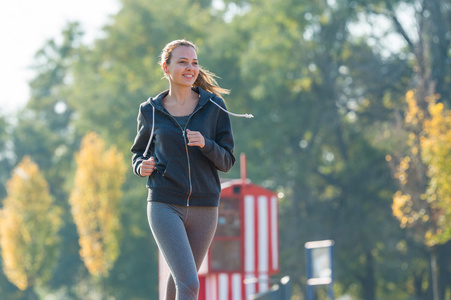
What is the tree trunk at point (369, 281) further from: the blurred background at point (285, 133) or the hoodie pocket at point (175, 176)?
the hoodie pocket at point (175, 176)

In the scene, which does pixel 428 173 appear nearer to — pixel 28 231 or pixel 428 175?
pixel 428 175

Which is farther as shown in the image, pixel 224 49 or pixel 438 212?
pixel 224 49

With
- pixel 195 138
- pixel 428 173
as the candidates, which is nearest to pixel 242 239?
pixel 428 173

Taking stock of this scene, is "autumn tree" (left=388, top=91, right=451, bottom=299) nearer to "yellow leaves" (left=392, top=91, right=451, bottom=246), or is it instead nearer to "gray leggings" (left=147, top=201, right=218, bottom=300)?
"yellow leaves" (left=392, top=91, right=451, bottom=246)

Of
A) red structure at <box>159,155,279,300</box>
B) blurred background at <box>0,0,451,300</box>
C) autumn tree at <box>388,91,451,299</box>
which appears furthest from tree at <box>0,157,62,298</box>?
red structure at <box>159,155,279,300</box>

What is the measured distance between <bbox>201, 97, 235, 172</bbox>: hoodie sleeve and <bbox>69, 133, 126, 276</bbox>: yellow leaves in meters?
26.7

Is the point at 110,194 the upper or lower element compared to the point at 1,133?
lower

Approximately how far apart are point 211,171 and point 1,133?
4266cm

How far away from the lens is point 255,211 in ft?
55.3

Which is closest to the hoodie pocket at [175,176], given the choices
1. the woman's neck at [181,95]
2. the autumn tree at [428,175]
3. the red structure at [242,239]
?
the woman's neck at [181,95]

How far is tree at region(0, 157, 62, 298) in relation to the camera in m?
34.2

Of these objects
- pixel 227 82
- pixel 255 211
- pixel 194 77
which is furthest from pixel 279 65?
pixel 194 77

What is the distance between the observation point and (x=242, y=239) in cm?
1680

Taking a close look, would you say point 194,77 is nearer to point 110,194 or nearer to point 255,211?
point 255,211
